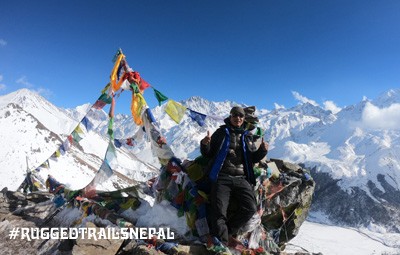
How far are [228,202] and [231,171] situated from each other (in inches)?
30.3

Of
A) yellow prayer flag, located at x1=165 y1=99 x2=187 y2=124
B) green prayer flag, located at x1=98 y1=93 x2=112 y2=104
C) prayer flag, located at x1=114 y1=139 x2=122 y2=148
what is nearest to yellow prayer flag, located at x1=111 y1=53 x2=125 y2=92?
green prayer flag, located at x1=98 y1=93 x2=112 y2=104

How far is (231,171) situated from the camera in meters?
8.66

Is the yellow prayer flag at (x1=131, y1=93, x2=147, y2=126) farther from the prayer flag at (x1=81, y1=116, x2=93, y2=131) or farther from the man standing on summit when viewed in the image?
the prayer flag at (x1=81, y1=116, x2=93, y2=131)

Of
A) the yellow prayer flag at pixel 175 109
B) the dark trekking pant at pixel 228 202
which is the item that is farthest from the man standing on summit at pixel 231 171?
the yellow prayer flag at pixel 175 109

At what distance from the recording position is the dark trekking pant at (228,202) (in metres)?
8.17

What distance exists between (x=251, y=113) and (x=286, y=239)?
14.8 feet

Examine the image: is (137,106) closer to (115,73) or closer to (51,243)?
(115,73)

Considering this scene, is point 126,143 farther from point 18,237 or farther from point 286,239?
point 286,239

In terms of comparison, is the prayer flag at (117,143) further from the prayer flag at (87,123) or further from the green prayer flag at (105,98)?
the green prayer flag at (105,98)

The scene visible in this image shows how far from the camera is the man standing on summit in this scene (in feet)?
27.1

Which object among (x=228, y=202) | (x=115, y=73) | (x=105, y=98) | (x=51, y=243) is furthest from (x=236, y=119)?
(x=105, y=98)

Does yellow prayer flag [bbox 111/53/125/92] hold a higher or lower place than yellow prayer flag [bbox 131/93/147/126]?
higher

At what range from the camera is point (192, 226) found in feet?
29.5

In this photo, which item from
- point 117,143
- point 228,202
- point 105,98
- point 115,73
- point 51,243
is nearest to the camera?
point 228,202
